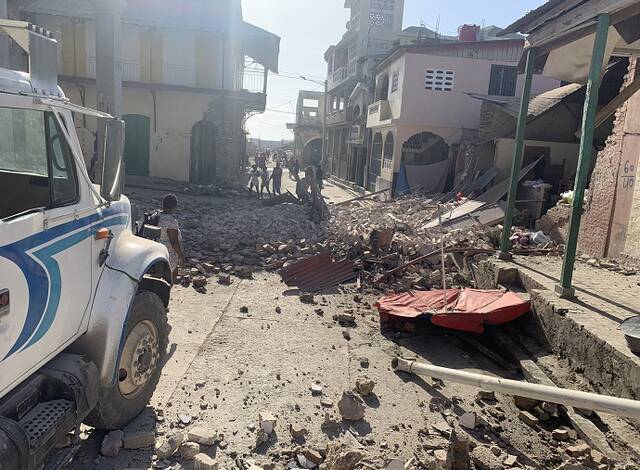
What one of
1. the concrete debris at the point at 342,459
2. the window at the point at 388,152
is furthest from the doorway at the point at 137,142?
the concrete debris at the point at 342,459

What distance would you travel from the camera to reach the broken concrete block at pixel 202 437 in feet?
11.1

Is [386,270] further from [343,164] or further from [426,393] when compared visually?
A: [343,164]

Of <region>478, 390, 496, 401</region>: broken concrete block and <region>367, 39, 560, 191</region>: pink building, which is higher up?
<region>367, 39, 560, 191</region>: pink building

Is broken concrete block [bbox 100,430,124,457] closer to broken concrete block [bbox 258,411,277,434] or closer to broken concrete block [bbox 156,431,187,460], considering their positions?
broken concrete block [bbox 156,431,187,460]

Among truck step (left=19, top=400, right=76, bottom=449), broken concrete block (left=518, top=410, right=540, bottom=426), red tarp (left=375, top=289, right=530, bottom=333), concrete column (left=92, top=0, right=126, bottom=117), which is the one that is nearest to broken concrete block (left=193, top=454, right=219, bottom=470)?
truck step (left=19, top=400, right=76, bottom=449)

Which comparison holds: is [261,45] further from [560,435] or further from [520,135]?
[560,435]

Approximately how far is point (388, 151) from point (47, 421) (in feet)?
70.3

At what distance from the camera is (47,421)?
2.51 metres

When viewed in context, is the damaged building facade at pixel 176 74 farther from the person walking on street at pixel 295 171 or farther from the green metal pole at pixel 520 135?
the green metal pole at pixel 520 135

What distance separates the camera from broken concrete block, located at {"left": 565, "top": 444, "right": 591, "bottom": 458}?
11.3ft

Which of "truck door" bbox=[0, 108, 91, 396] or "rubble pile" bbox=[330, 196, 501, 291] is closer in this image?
"truck door" bbox=[0, 108, 91, 396]

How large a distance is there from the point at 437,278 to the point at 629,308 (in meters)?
2.89

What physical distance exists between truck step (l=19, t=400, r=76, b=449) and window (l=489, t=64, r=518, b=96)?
21.1m

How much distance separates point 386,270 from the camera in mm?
8250
